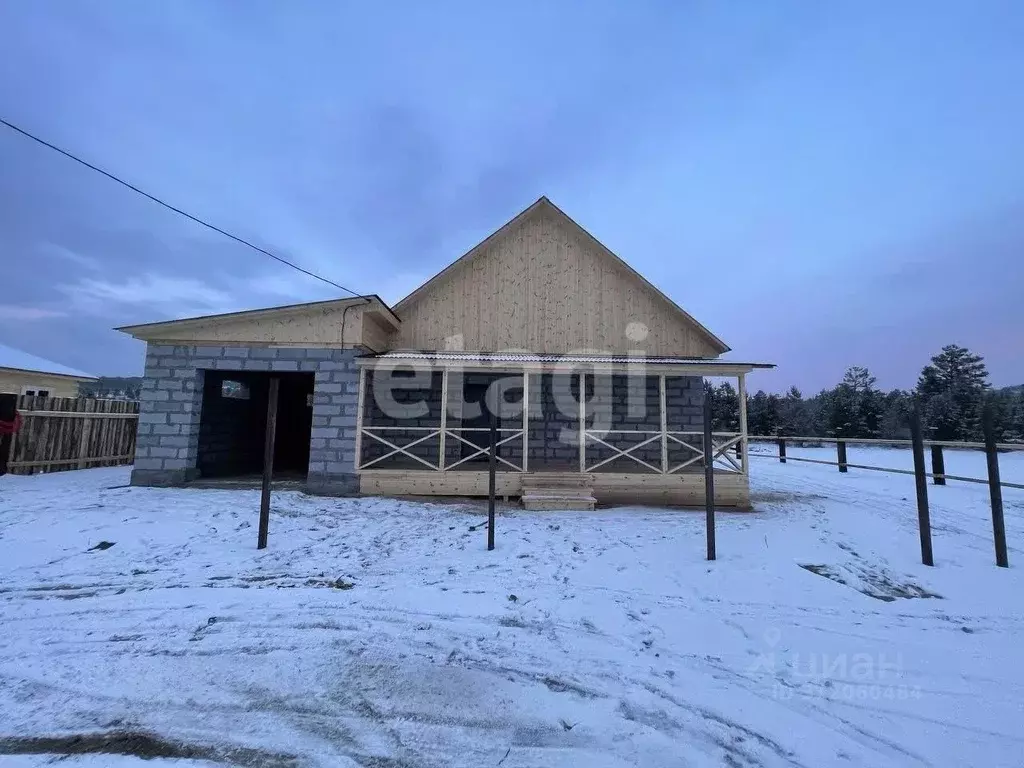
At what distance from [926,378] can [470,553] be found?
4423 cm

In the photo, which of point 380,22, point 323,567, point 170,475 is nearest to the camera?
point 323,567

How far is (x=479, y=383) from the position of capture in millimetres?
11234

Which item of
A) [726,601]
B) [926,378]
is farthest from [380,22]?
[926,378]

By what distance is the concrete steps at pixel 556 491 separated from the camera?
8234 mm

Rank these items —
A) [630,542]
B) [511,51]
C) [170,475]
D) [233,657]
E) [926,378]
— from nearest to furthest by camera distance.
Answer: [233,657] → [630,542] → [170,475] → [511,51] → [926,378]

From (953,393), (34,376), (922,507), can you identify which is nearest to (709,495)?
(922,507)

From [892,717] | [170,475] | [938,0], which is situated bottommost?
[892,717]

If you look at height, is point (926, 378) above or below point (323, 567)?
above

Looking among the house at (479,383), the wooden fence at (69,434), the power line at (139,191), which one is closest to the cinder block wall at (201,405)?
the house at (479,383)

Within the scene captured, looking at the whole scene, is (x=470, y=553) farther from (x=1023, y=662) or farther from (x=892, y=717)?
(x=1023, y=662)

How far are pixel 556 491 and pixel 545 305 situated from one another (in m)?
5.28

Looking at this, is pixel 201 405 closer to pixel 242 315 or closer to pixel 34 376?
pixel 242 315

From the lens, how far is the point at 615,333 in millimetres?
11617

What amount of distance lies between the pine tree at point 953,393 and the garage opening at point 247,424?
37090 millimetres
